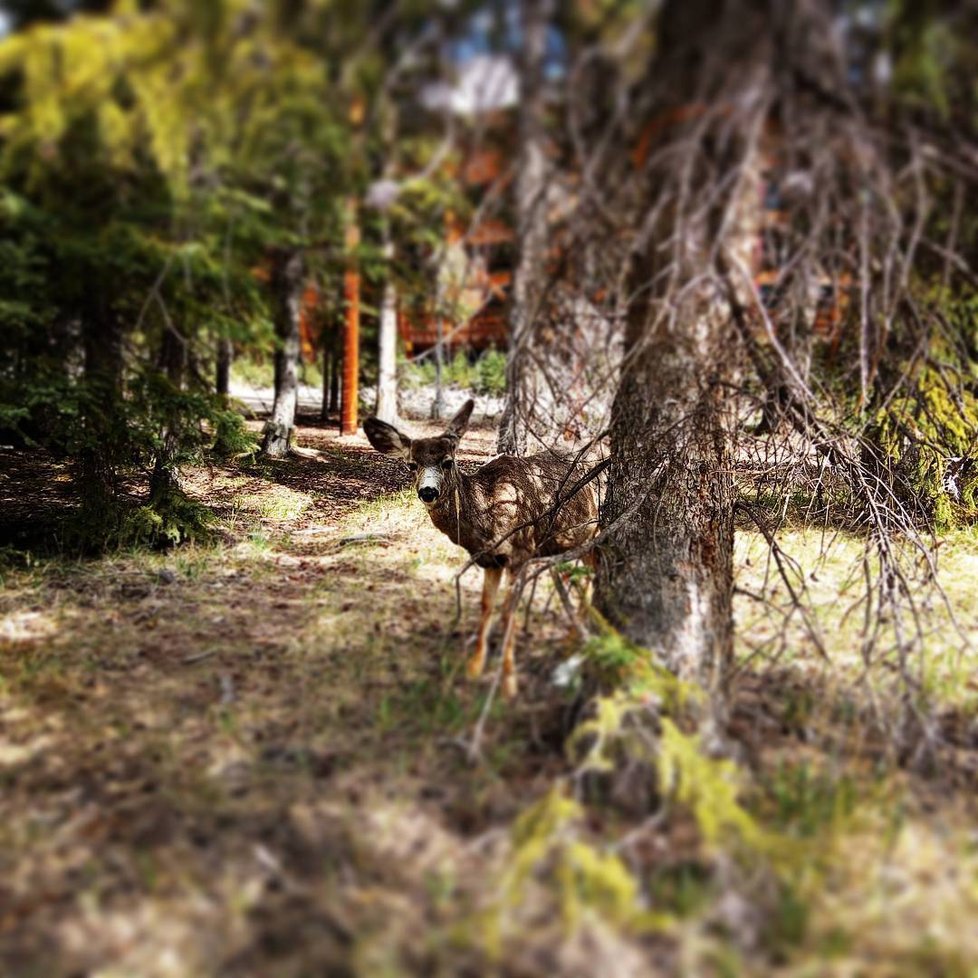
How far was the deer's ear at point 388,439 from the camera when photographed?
4680mm

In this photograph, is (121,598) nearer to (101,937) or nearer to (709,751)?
(101,937)

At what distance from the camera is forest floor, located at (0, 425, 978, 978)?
2162mm

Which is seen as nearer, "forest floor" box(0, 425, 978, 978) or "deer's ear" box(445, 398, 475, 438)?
"forest floor" box(0, 425, 978, 978)

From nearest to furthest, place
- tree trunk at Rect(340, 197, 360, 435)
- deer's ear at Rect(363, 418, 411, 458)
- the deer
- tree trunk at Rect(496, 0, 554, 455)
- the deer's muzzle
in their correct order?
1. tree trunk at Rect(496, 0, 554, 455)
2. tree trunk at Rect(340, 197, 360, 435)
3. the deer's muzzle
4. the deer
5. deer's ear at Rect(363, 418, 411, 458)

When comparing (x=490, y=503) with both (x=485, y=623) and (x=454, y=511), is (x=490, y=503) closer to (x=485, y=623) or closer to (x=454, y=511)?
(x=454, y=511)

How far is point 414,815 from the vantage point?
2820 millimetres

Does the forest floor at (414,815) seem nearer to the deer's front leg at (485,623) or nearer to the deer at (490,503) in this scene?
the deer's front leg at (485,623)

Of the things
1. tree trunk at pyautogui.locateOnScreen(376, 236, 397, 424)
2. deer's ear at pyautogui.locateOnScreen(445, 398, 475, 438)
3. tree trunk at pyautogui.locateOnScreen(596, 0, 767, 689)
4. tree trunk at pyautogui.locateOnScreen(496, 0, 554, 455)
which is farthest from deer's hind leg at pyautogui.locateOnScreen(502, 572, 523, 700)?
tree trunk at pyautogui.locateOnScreen(376, 236, 397, 424)

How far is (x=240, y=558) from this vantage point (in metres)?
6.58

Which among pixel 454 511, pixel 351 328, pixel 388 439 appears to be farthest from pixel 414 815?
pixel 351 328

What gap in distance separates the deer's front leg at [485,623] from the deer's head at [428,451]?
0.60 meters

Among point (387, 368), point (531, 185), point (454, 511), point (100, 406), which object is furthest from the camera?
point (387, 368)

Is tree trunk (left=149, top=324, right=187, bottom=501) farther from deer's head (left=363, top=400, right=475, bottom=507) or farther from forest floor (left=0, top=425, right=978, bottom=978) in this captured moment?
forest floor (left=0, top=425, right=978, bottom=978)

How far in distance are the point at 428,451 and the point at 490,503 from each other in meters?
0.59
